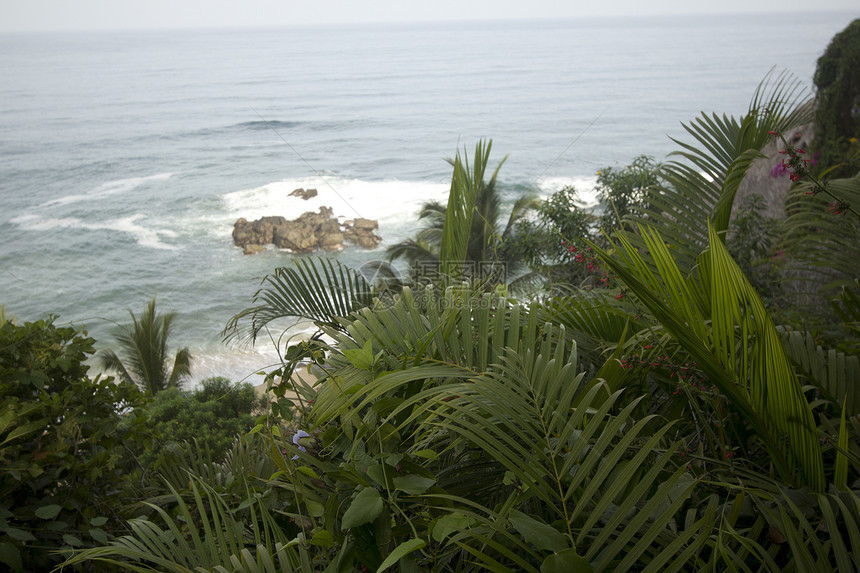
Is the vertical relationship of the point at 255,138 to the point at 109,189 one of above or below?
above

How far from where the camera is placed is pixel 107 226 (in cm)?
3209

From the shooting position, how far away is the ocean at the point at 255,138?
2669 centimetres

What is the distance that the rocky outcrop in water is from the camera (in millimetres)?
25984

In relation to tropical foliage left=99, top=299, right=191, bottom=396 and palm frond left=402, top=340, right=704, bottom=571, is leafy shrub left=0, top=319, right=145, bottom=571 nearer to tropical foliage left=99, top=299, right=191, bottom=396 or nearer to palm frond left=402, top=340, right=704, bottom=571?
palm frond left=402, top=340, right=704, bottom=571

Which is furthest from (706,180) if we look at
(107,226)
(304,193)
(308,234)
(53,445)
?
(107,226)

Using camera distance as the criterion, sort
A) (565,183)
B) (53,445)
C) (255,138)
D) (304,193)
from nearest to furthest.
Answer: (53,445)
(565,183)
(304,193)
(255,138)

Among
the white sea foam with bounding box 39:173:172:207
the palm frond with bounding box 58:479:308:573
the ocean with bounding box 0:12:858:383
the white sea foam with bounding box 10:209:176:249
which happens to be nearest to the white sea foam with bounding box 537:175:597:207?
the ocean with bounding box 0:12:858:383

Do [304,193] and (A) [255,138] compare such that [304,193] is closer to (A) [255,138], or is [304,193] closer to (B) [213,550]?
(A) [255,138]

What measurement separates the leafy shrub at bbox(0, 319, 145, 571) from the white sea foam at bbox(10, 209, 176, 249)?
31.3 meters

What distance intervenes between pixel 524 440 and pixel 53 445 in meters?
1.53

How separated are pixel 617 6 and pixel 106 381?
228m

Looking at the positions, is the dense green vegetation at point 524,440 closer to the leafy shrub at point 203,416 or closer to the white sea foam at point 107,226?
the leafy shrub at point 203,416

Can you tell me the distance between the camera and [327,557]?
1.01 meters

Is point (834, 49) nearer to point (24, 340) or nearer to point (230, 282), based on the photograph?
point (24, 340)
